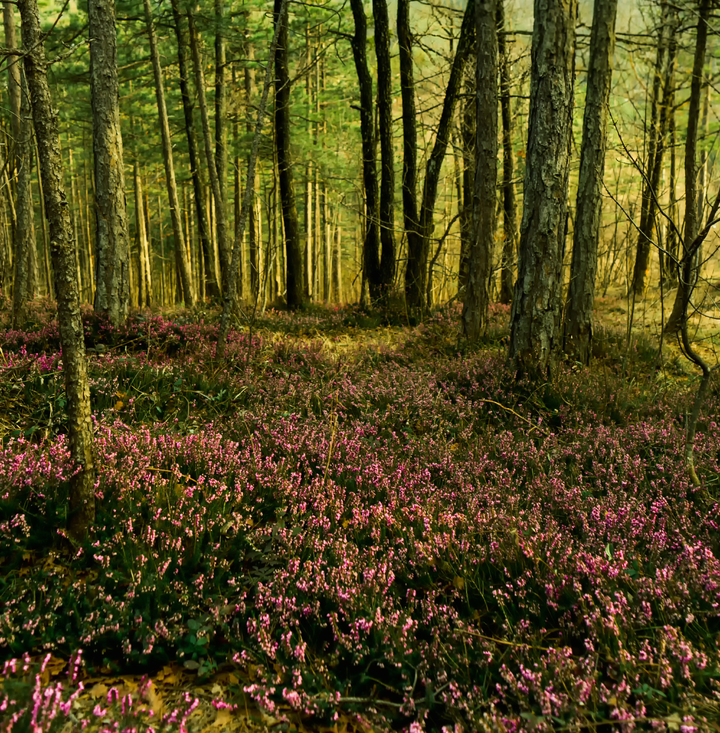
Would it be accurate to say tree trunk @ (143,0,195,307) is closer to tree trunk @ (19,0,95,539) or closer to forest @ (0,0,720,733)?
forest @ (0,0,720,733)

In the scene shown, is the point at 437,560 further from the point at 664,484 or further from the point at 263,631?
the point at 664,484

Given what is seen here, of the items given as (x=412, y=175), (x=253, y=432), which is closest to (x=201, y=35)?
(x=412, y=175)

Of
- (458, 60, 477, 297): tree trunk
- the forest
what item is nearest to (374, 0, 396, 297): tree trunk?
(458, 60, 477, 297): tree trunk

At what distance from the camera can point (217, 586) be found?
2711mm

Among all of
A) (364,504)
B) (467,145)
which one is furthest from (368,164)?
(364,504)

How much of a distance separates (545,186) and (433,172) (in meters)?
5.95

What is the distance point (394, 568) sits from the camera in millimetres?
2863

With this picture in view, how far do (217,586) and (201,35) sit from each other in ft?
75.2

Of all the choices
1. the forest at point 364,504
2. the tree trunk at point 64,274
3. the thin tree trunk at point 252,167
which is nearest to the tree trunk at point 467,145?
the forest at point 364,504

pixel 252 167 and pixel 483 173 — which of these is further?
pixel 483 173

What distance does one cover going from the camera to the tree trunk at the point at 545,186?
18.8 ft

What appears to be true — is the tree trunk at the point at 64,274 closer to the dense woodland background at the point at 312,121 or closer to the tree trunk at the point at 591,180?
the dense woodland background at the point at 312,121

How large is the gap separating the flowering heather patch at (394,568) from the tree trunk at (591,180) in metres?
3.23

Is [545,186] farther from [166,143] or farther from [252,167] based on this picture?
[166,143]
